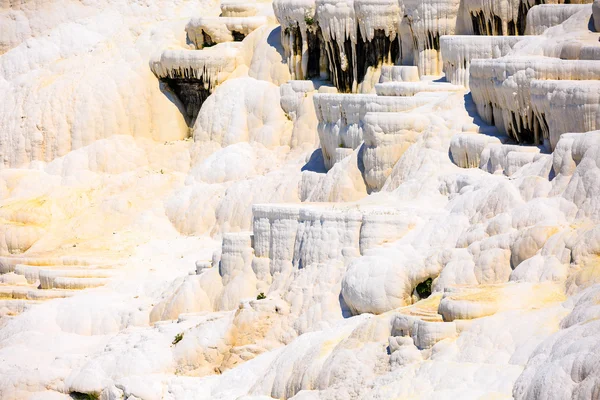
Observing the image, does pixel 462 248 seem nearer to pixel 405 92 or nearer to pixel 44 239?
pixel 405 92

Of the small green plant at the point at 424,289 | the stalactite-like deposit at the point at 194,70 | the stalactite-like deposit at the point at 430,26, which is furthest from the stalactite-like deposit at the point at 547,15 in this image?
the stalactite-like deposit at the point at 194,70

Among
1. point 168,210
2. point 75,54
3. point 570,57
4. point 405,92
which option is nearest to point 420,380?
point 570,57

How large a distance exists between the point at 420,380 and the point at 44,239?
82.2 feet

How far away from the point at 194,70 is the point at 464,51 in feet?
54.0

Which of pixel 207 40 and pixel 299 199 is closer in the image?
pixel 299 199

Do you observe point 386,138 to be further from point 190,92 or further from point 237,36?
point 237,36

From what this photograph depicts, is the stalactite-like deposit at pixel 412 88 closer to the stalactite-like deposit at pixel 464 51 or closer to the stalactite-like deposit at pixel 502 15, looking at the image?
the stalactite-like deposit at pixel 464 51

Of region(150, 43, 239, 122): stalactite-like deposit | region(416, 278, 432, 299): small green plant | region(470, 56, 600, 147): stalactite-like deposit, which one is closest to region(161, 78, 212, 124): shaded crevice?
region(150, 43, 239, 122): stalactite-like deposit

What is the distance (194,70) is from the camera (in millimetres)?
57406

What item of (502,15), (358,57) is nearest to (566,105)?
(502,15)

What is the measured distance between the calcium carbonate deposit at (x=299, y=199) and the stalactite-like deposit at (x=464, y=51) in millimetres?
79

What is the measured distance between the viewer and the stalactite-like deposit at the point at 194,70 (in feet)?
187

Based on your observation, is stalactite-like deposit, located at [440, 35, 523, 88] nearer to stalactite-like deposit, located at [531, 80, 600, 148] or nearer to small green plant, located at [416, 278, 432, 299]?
stalactite-like deposit, located at [531, 80, 600, 148]

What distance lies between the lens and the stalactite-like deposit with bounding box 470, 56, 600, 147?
36.8 meters
